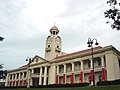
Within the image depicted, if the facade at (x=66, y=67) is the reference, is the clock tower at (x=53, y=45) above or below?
above

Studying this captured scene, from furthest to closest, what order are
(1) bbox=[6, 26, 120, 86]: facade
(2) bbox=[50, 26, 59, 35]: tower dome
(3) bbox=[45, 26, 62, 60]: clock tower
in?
(2) bbox=[50, 26, 59, 35]: tower dome
(3) bbox=[45, 26, 62, 60]: clock tower
(1) bbox=[6, 26, 120, 86]: facade

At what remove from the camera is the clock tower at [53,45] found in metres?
70.4

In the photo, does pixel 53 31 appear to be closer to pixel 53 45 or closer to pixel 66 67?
pixel 53 45

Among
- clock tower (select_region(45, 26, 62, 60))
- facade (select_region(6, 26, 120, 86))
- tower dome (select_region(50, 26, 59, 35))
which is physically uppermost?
tower dome (select_region(50, 26, 59, 35))

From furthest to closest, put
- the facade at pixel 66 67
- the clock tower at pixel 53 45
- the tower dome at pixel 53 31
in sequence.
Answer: the tower dome at pixel 53 31, the clock tower at pixel 53 45, the facade at pixel 66 67

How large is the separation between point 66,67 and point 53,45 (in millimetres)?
12426

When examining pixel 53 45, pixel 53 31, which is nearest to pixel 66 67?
pixel 53 45

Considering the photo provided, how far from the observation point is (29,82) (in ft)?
224

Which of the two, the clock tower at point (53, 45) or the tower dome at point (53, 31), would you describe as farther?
the tower dome at point (53, 31)

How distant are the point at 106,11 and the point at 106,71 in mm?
26733

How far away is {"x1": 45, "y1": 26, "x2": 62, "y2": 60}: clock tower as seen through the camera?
70375mm

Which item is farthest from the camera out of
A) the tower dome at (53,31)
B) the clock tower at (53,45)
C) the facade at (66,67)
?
the tower dome at (53,31)

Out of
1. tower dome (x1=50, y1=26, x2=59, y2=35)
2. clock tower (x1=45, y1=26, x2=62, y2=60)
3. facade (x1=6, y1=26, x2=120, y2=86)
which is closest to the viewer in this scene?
facade (x1=6, y1=26, x2=120, y2=86)

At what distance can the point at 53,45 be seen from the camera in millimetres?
70750
